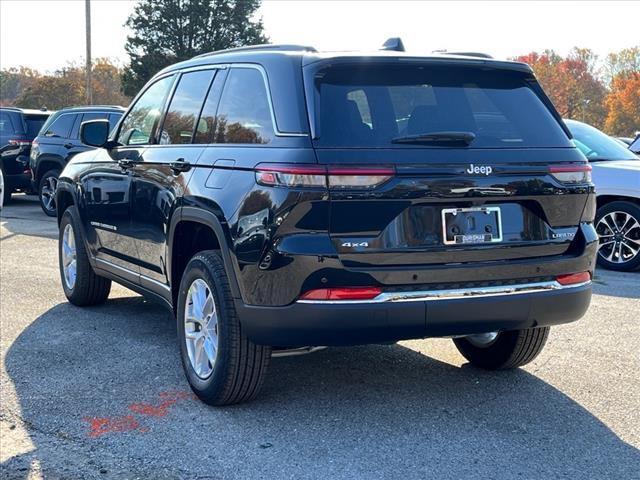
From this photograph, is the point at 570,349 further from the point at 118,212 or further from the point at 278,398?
the point at 118,212

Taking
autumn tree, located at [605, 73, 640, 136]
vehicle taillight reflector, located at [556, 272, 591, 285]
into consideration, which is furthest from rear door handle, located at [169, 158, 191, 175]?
autumn tree, located at [605, 73, 640, 136]

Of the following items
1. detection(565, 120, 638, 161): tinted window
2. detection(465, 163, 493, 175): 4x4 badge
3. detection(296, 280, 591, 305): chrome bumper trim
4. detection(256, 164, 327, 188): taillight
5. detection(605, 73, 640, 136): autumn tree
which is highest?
A: detection(465, 163, 493, 175): 4x4 badge

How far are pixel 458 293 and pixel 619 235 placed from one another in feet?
19.0

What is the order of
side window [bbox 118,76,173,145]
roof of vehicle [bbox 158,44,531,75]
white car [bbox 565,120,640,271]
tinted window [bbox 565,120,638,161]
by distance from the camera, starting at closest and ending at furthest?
roof of vehicle [bbox 158,44,531,75]
side window [bbox 118,76,173,145]
white car [bbox 565,120,640,271]
tinted window [bbox 565,120,638,161]

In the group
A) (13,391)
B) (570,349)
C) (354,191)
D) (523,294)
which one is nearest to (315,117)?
(354,191)

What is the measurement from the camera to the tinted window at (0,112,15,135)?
15.9 metres

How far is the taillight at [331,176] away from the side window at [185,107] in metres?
1.28

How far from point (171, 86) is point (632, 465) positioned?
3548 mm

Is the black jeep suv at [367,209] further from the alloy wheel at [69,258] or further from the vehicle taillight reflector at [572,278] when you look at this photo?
the alloy wheel at [69,258]

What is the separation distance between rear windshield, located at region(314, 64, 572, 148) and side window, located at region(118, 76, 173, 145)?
6.12 feet

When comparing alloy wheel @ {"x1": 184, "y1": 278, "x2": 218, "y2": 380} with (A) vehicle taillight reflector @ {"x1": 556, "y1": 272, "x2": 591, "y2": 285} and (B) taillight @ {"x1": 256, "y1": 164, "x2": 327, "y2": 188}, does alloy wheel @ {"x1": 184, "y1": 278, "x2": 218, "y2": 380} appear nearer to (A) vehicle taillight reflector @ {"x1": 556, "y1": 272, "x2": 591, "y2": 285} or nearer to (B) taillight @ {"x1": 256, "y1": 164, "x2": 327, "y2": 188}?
(B) taillight @ {"x1": 256, "y1": 164, "x2": 327, "y2": 188}

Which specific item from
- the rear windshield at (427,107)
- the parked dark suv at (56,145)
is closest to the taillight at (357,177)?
the rear windshield at (427,107)

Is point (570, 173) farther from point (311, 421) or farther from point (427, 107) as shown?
point (311, 421)

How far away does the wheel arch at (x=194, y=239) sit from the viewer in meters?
4.07
